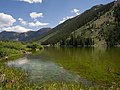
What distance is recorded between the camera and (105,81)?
50688mm

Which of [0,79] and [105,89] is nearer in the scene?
[0,79]

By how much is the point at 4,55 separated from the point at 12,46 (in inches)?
1728

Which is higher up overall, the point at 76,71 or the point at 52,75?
the point at 52,75

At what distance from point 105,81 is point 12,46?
126547 mm

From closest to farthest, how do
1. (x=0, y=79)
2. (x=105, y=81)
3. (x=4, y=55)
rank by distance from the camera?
(x=0, y=79)
(x=105, y=81)
(x=4, y=55)

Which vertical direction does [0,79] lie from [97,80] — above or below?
above

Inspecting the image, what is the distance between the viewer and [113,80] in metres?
51.5

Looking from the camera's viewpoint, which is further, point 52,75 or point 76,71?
point 76,71

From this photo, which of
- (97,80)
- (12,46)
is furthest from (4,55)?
(97,80)

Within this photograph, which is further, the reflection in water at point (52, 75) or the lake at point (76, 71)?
the reflection in water at point (52, 75)

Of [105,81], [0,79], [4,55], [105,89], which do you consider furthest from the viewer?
[4,55]

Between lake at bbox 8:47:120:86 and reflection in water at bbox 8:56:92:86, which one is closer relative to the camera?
lake at bbox 8:47:120:86

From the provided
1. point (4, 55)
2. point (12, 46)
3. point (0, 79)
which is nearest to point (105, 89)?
point (0, 79)

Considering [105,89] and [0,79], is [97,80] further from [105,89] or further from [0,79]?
[0,79]
